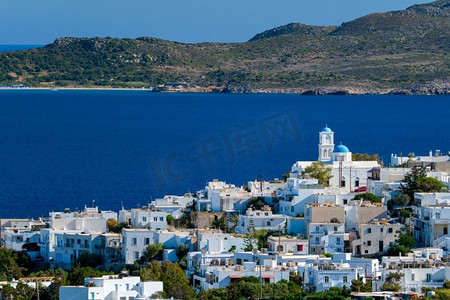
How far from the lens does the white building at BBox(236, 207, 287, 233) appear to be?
1662 inches

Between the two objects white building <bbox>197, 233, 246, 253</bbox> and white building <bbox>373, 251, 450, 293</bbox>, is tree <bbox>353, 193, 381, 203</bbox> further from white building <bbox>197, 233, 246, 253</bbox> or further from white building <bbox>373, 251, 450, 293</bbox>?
white building <bbox>373, 251, 450, 293</bbox>

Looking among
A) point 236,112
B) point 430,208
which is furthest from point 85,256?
point 236,112

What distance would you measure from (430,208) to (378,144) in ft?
170

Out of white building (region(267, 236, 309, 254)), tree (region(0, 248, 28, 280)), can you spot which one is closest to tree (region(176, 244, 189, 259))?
white building (region(267, 236, 309, 254))

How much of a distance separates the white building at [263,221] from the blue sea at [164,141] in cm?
1603

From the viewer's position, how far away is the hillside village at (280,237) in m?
34.3

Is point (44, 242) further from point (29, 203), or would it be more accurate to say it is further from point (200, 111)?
point (200, 111)

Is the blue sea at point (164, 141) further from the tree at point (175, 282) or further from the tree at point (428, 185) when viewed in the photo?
the tree at point (175, 282)

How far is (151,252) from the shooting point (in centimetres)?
4016

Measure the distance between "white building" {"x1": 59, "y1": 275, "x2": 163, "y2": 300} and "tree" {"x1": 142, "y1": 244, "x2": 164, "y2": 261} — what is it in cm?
659

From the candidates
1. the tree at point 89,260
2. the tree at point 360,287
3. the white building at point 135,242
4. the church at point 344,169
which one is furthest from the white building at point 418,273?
the church at point 344,169

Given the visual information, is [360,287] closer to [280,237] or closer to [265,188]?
[280,237]

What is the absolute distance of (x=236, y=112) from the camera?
14412 cm

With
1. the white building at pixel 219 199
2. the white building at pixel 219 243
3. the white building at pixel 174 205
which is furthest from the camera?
the white building at pixel 219 199
